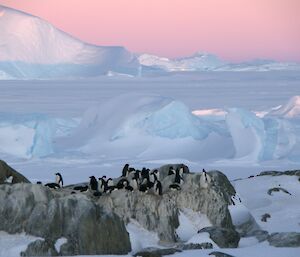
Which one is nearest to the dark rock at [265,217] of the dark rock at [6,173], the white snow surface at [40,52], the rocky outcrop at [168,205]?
the rocky outcrop at [168,205]

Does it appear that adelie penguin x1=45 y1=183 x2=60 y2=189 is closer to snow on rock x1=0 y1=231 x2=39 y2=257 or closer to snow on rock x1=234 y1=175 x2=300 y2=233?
snow on rock x1=0 y1=231 x2=39 y2=257

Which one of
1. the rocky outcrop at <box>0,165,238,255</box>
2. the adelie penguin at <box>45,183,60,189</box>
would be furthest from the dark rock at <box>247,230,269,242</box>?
the adelie penguin at <box>45,183,60,189</box>

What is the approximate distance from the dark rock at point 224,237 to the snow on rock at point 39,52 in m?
117

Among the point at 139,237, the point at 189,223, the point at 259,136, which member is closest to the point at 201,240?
the point at 139,237

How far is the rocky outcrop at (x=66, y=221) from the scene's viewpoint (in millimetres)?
17438

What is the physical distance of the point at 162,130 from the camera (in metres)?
58.4

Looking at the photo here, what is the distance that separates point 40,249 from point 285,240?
5615 mm

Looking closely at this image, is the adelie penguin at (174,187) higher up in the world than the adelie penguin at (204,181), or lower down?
lower down

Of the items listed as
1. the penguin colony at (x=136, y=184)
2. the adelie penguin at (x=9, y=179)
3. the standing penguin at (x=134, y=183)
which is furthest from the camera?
the standing penguin at (x=134, y=183)

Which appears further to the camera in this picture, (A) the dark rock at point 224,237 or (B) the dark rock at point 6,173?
(B) the dark rock at point 6,173

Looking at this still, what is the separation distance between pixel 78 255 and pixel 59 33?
133671mm

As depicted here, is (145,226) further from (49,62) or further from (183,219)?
(49,62)

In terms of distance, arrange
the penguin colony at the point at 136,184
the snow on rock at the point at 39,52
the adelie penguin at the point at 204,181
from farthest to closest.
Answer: the snow on rock at the point at 39,52, the adelie penguin at the point at 204,181, the penguin colony at the point at 136,184

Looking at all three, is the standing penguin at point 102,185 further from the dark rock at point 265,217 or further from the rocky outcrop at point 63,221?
the dark rock at point 265,217
